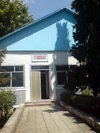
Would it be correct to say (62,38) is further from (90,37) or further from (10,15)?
(10,15)

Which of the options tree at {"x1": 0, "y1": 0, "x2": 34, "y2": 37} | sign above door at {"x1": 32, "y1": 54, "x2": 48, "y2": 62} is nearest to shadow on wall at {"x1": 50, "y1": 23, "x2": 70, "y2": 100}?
sign above door at {"x1": 32, "y1": 54, "x2": 48, "y2": 62}

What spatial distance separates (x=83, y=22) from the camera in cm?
716

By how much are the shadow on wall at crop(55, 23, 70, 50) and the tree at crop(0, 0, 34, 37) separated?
29.2ft

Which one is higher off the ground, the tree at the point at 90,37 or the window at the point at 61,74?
the tree at the point at 90,37

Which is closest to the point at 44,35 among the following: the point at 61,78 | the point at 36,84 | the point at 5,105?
the point at 61,78

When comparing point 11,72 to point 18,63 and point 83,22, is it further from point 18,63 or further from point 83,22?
point 83,22

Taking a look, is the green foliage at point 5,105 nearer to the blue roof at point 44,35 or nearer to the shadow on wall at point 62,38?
the blue roof at point 44,35

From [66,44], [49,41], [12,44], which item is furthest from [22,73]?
[66,44]

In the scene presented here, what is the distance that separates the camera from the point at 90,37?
21.9 ft

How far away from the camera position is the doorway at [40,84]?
35.0 feet

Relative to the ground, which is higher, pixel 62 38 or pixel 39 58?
pixel 62 38

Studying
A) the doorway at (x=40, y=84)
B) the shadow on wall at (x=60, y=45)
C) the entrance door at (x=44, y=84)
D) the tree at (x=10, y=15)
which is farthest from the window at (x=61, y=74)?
the tree at (x=10, y=15)

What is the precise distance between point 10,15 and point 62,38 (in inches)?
410

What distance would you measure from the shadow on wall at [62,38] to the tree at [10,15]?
8912mm
